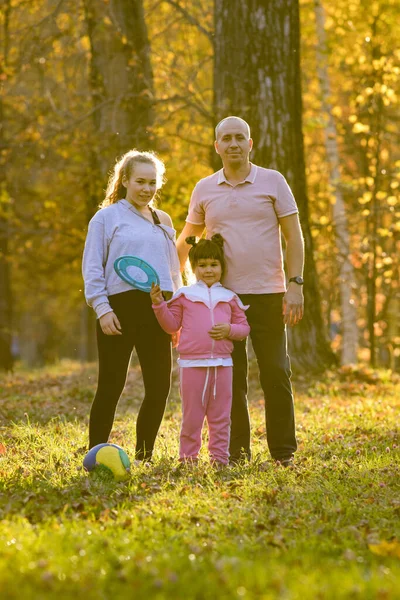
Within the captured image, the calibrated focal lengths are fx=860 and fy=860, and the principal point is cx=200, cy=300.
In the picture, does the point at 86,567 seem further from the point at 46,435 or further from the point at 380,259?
the point at 380,259

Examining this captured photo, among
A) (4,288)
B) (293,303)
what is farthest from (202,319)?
(4,288)

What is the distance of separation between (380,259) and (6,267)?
873 cm

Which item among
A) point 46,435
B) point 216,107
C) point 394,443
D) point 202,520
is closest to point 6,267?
point 216,107

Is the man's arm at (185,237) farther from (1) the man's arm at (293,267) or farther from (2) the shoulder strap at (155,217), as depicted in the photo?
(1) the man's arm at (293,267)

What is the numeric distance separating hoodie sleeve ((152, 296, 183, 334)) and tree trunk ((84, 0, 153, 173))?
8.09 metres

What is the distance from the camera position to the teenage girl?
6.07m

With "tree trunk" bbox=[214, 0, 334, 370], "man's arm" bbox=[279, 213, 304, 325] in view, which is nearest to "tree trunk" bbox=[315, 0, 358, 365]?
"tree trunk" bbox=[214, 0, 334, 370]

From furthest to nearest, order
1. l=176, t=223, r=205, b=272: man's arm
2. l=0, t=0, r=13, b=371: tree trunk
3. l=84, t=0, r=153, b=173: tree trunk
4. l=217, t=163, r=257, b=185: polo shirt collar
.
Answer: l=0, t=0, r=13, b=371: tree trunk → l=84, t=0, r=153, b=173: tree trunk → l=176, t=223, r=205, b=272: man's arm → l=217, t=163, r=257, b=185: polo shirt collar

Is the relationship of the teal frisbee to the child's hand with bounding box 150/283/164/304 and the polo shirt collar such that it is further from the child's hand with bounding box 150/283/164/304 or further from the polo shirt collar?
the polo shirt collar

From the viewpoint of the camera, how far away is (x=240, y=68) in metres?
11.0

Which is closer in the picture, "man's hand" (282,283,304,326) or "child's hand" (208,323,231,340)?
"child's hand" (208,323,231,340)

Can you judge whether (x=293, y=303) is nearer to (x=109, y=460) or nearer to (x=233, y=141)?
(x=233, y=141)

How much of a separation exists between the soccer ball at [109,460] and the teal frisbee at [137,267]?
1.13 meters

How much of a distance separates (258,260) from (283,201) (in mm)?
468
